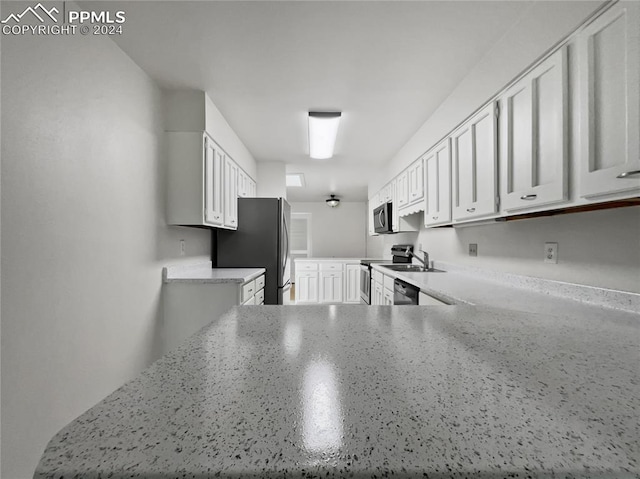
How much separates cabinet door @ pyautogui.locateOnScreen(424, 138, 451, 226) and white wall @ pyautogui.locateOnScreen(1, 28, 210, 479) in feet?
7.47

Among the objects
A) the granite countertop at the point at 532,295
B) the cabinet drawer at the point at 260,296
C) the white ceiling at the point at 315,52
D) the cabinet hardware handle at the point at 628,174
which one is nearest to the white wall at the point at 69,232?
the white ceiling at the point at 315,52

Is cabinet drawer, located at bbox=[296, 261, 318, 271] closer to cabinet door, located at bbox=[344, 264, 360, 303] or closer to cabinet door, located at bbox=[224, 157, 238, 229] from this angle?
cabinet door, located at bbox=[344, 264, 360, 303]

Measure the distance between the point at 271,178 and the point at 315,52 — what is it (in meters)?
2.78

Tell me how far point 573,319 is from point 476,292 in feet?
2.13

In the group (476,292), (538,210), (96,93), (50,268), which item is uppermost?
(96,93)

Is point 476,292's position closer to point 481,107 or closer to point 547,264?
point 547,264

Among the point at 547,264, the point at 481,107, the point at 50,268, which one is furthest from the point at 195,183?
the point at 547,264

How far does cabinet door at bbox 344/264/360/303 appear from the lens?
620 cm

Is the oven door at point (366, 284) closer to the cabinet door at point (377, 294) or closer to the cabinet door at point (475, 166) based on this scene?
the cabinet door at point (377, 294)

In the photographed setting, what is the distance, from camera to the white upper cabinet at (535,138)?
1.31m

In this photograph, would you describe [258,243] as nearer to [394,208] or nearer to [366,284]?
[366,284]

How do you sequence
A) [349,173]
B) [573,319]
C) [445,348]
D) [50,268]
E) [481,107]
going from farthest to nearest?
[349,173] < [481,107] < [50,268] < [573,319] < [445,348]

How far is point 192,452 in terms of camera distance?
14.1 inches
